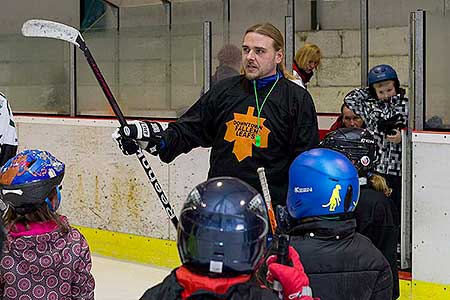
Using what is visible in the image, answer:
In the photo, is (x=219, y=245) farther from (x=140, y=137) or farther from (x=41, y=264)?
(x=140, y=137)

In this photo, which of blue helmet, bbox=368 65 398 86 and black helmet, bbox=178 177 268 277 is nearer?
black helmet, bbox=178 177 268 277

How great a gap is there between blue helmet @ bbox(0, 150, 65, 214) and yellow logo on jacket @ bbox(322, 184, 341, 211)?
0.83 metres

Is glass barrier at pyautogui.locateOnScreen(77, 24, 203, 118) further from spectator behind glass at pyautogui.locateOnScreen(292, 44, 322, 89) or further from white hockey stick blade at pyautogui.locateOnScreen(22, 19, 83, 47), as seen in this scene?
white hockey stick blade at pyautogui.locateOnScreen(22, 19, 83, 47)

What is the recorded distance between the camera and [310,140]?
2.86m

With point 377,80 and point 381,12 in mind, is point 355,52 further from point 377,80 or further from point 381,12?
point 377,80

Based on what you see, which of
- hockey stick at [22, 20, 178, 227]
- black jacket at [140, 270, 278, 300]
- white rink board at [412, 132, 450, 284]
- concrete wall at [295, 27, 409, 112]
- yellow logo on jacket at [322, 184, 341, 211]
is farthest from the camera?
concrete wall at [295, 27, 409, 112]

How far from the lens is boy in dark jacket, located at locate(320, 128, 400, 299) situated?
2561 mm

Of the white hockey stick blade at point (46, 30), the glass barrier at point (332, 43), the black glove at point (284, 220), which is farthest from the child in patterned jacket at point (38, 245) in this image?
the glass barrier at point (332, 43)

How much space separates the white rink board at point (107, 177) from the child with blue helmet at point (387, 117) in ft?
3.46

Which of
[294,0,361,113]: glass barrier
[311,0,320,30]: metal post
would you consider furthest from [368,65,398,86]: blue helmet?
[311,0,320,30]: metal post

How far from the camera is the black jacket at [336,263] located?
6.36ft

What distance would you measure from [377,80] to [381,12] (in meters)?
1.88

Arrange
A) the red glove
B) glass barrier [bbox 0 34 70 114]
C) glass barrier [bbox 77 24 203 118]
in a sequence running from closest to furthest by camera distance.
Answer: the red glove → glass barrier [bbox 77 24 203 118] → glass barrier [bbox 0 34 70 114]

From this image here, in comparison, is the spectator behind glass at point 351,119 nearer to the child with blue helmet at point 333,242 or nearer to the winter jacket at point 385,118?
the winter jacket at point 385,118
